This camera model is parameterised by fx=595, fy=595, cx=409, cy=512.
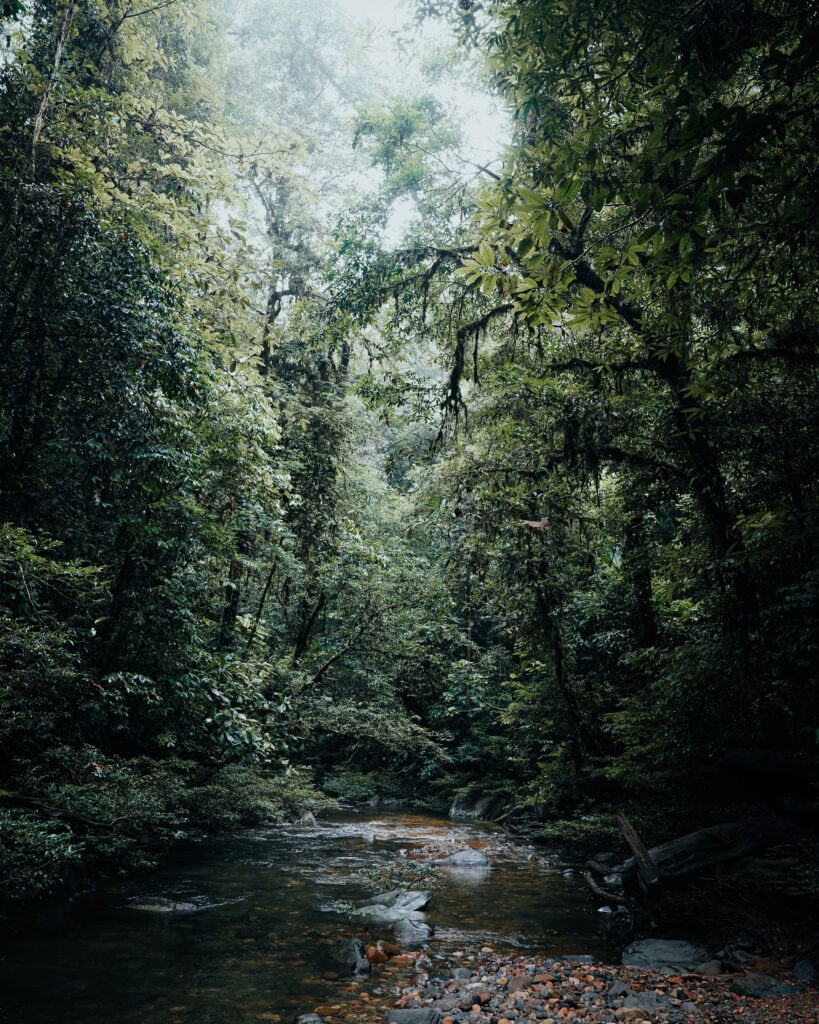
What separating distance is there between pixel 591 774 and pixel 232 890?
5884 mm

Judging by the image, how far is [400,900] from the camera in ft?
24.5

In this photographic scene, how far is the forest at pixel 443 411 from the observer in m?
3.06

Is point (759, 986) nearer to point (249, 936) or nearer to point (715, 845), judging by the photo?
point (715, 845)

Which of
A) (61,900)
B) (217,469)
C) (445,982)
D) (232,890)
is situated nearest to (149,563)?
(217,469)

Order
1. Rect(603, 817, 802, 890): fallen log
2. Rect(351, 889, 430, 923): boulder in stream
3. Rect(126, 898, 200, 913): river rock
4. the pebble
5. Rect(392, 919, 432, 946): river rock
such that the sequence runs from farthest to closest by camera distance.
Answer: Rect(351, 889, 430, 923): boulder in stream, Rect(126, 898, 200, 913): river rock, Rect(392, 919, 432, 946): river rock, Rect(603, 817, 802, 890): fallen log, the pebble

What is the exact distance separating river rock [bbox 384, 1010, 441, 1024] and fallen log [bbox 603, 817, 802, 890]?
9.18 ft

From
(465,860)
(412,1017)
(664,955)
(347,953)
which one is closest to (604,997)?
(664,955)

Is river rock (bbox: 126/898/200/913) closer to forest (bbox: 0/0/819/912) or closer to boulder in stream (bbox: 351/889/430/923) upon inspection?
forest (bbox: 0/0/819/912)

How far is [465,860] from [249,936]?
15.1ft

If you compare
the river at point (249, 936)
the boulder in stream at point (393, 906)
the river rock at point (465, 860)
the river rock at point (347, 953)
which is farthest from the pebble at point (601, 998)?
the river rock at point (465, 860)

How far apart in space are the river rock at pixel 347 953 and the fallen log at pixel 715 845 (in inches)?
118

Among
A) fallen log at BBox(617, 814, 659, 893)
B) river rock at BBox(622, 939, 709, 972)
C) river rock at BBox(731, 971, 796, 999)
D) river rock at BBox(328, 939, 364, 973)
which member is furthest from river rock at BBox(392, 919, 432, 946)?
river rock at BBox(731, 971, 796, 999)

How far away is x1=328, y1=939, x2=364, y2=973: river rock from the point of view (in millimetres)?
5580

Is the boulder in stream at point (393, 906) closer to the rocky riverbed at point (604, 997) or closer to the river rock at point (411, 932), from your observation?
the river rock at point (411, 932)
